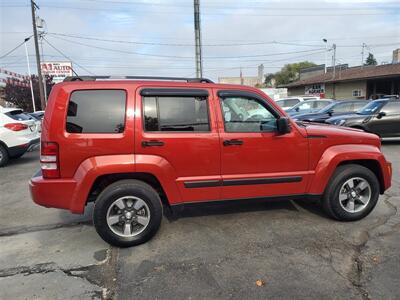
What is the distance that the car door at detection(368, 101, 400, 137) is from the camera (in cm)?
1066

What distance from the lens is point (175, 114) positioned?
3869 mm

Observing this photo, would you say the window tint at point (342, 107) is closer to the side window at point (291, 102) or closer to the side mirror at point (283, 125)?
the side window at point (291, 102)

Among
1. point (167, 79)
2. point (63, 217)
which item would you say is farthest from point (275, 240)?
point (63, 217)

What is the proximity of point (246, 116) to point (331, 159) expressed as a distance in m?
1.23

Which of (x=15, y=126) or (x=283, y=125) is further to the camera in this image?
(x=15, y=126)

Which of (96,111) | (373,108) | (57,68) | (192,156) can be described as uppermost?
(57,68)

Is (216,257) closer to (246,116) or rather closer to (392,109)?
(246,116)

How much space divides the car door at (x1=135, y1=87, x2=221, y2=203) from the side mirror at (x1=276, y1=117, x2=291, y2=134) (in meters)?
0.77

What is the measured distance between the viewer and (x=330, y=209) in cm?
440

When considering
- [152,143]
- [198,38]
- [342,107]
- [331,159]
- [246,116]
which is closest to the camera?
[152,143]

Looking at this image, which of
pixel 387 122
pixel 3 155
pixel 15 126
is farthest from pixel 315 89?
pixel 3 155

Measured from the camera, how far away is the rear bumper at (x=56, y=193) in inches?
144

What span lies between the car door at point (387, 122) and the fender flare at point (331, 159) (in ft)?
23.2

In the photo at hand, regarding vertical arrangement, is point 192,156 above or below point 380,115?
below
